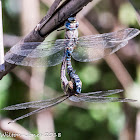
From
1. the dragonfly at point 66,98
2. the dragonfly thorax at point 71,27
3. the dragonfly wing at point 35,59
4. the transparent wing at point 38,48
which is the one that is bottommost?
the dragonfly at point 66,98

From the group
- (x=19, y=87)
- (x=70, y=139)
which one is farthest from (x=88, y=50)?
(x=70, y=139)

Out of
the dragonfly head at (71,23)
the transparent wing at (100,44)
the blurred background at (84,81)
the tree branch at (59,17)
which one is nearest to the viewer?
the tree branch at (59,17)

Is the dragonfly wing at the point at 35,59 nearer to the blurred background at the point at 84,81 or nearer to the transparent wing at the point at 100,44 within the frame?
the transparent wing at the point at 100,44

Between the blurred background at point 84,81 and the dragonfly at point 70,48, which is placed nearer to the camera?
the dragonfly at point 70,48

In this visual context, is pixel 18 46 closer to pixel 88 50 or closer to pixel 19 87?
pixel 88 50

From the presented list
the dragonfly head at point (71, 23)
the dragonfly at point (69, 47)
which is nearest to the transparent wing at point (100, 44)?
the dragonfly at point (69, 47)

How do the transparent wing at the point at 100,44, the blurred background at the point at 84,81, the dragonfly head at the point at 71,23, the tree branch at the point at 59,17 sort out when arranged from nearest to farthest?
the tree branch at the point at 59,17 < the dragonfly head at the point at 71,23 < the transparent wing at the point at 100,44 < the blurred background at the point at 84,81

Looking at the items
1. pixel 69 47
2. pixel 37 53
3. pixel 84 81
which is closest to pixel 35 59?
pixel 37 53
